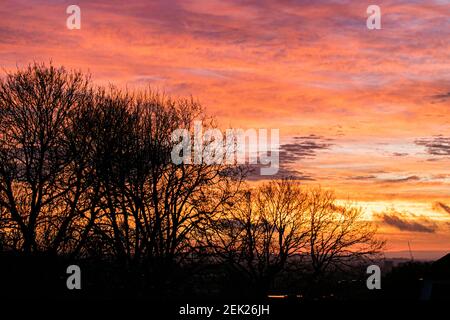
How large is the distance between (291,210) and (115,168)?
31.9 metres

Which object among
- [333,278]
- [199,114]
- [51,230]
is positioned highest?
[199,114]

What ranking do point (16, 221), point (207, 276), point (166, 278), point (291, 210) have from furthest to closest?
point (291, 210)
point (207, 276)
point (166, 278)
point (16, 221)

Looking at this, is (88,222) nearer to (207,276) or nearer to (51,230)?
(51,230)

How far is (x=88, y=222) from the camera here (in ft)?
127

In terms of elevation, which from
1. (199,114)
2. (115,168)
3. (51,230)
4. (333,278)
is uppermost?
(199,114)

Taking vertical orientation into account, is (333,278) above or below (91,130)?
below

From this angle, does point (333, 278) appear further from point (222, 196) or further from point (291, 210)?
point (222, 196)

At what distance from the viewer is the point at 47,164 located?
38.2m

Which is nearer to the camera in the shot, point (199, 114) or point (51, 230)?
point (51, 230)

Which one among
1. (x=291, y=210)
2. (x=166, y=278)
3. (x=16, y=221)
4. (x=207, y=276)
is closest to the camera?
(x=16, y=221)

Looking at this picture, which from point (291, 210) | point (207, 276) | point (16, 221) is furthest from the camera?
point (291, 210)

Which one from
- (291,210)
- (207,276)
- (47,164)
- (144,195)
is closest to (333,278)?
(291,210)

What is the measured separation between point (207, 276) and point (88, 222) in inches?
334

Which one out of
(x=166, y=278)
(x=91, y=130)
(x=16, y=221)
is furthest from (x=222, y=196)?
(x=16, y=221)
